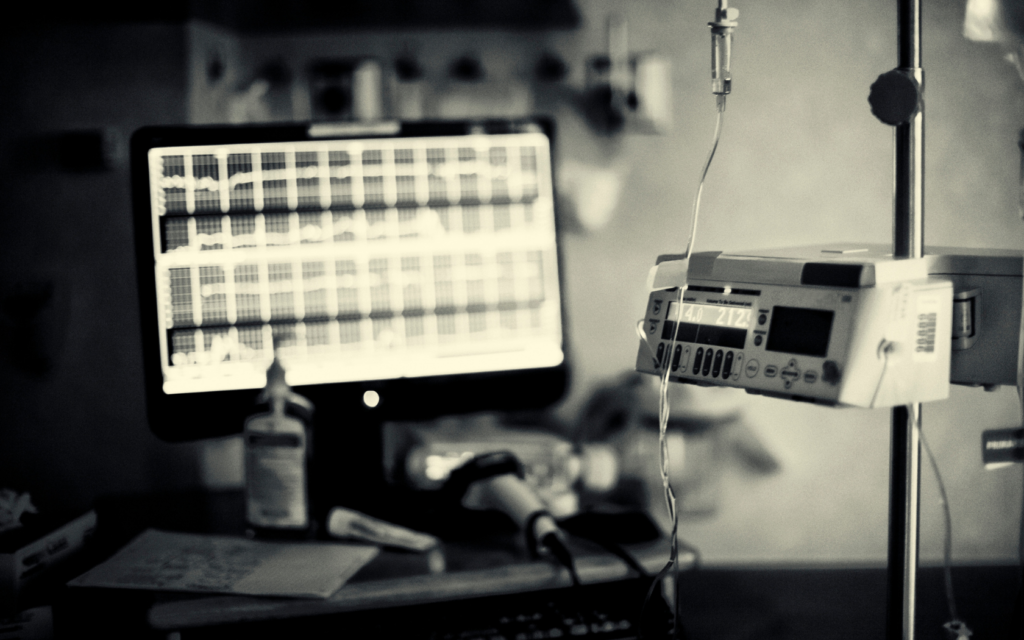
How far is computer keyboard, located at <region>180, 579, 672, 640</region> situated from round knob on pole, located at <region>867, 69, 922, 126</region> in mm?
499

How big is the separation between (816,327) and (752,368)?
0.07 metres

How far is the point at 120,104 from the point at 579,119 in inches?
32.6

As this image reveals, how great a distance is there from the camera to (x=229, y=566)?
90cm

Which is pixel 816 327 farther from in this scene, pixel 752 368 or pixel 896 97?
pixel 896 97

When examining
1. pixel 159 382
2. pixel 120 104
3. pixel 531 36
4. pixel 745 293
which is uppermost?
pixel 531 36

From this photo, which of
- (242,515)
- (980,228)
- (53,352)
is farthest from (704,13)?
(53,352)

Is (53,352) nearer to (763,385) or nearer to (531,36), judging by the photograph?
(531,36)

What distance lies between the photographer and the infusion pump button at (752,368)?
715 millimetres

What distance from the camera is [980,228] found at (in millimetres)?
1529

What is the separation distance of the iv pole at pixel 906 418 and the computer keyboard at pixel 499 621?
8.5 inches

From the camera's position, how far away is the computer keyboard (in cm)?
79

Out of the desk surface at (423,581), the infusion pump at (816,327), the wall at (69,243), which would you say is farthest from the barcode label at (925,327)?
the wall at (69,243)

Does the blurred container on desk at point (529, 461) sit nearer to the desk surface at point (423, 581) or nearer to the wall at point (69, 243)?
the desk surface at point (423, 581)

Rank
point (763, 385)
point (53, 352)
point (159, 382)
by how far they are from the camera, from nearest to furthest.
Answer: point (763, 385) → point (159, 382) → point (53, 352)
